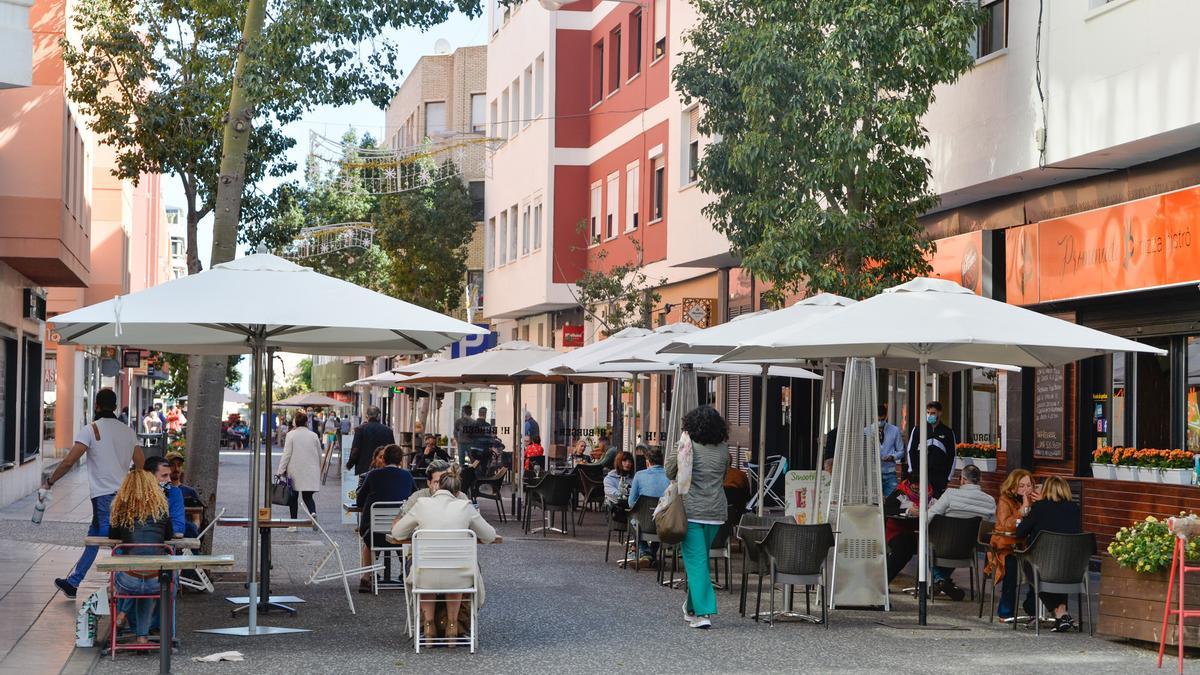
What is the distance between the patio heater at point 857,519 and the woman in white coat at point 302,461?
11.0 m

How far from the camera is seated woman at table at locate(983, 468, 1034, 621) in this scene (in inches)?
524

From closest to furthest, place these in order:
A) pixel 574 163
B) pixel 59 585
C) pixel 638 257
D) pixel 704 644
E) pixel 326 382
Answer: pixel 704 644 → pixel 59 585 → pixel 638 257 → pixel 574 163 → pixel 326 382


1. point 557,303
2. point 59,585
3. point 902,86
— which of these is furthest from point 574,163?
point 59,585

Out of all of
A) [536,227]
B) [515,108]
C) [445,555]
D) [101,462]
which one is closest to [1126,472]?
[445,555]

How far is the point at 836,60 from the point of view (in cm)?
1814

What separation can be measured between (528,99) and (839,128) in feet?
85.9

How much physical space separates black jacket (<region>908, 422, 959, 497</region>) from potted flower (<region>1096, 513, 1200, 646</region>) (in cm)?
708

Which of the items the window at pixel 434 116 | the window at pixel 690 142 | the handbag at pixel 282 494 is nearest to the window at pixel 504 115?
the window at pixel 434 116

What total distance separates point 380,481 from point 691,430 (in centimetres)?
317

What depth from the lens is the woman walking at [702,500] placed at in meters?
12.8

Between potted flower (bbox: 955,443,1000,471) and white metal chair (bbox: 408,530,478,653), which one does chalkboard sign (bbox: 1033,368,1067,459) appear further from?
white metal chair (bbox: 408,530,478,653)

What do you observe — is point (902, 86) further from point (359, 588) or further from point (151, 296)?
point (151, 296)

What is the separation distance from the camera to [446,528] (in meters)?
11.8

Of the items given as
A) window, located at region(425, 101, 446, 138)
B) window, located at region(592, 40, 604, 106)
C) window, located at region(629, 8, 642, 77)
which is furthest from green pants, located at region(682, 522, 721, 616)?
window, located at region(425, 101, 446, 138)
